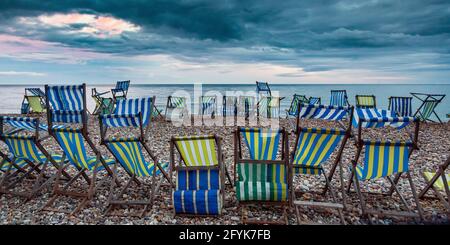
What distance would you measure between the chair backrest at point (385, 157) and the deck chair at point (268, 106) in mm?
6713

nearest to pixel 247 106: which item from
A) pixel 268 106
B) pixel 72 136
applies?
pixel 268 106

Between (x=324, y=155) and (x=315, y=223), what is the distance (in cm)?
82

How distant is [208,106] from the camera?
1023cm

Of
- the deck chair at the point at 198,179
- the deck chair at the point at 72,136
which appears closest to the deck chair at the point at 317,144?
the deck chair at the point at 198,179

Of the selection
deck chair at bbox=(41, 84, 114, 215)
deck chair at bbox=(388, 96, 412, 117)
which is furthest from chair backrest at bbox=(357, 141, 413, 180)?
deck chair at bbox=(388, 96, 412, 117)

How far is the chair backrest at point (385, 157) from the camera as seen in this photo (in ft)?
9.29

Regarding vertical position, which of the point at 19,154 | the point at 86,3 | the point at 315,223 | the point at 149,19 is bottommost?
the point at 315,223

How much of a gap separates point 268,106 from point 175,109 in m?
3.41

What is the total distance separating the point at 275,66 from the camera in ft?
150

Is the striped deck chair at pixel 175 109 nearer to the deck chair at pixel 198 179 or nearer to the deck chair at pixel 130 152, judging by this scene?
the deck chair at pixel 130 152

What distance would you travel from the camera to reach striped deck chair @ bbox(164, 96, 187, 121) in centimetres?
965
